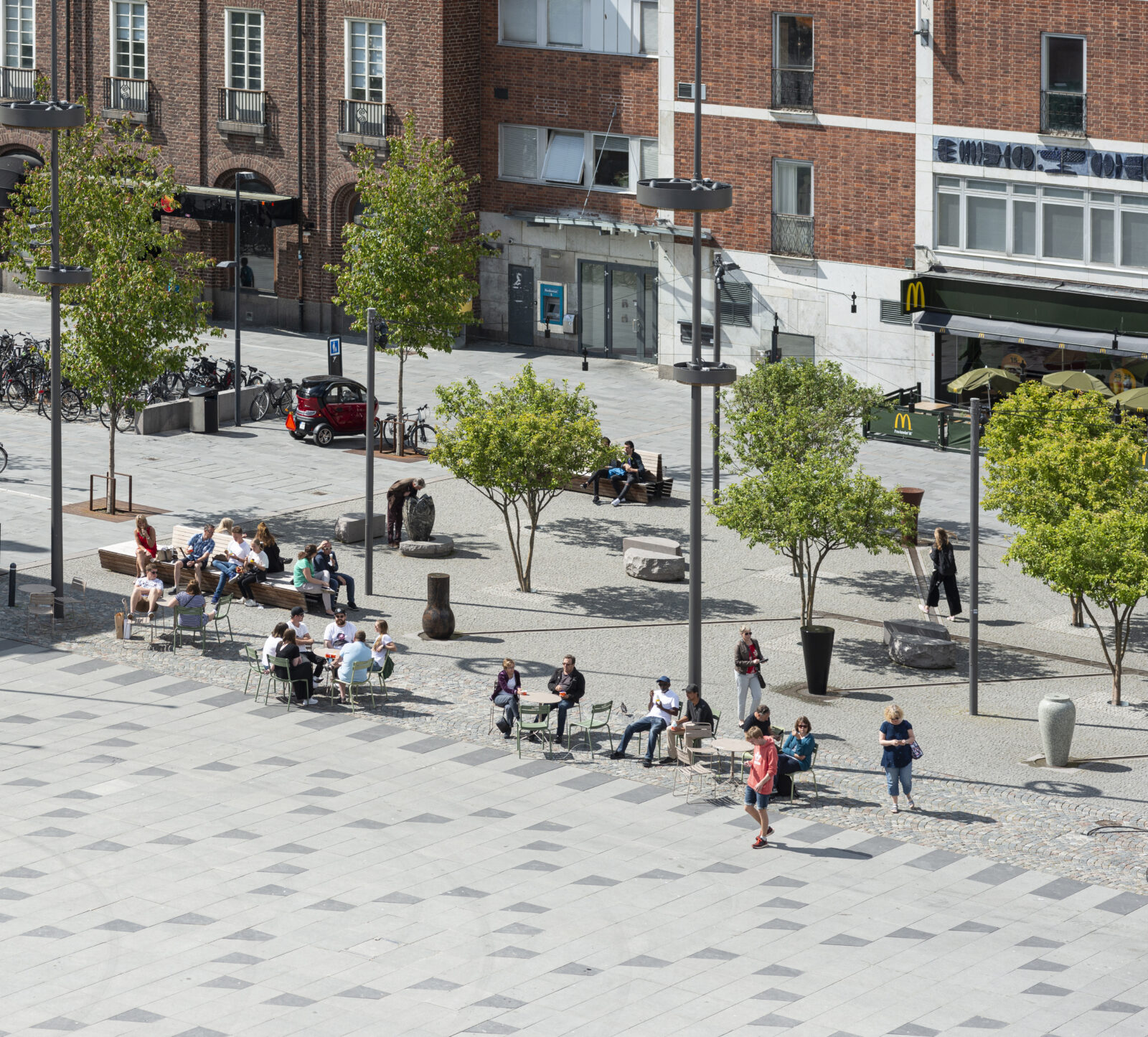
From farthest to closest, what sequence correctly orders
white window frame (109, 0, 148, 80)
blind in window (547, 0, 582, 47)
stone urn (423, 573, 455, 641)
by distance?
1. white window frame (109, 0, 148, 80)
2. blind in window (547, 0, 582, 47)
3. stone urn (423, 573, 455, 641)

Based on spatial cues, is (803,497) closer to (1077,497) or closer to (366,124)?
(1077,497)

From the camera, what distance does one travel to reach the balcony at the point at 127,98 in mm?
60625

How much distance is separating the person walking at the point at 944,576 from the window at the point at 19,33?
37.8 m

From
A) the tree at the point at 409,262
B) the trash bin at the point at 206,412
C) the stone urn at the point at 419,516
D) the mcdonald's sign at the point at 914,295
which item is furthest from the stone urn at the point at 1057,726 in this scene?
the trash bin at the point at 206,412

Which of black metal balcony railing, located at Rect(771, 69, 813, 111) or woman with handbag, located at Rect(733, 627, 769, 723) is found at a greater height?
black metal balcony railing, located at Rect(771, 69, 813, 111)

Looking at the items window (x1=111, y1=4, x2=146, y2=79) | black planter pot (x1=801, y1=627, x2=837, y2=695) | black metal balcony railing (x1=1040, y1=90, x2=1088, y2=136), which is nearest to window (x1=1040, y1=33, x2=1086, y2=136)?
black metal balcony railing (x1=1040, y1=90, x2=1088, y2=136)

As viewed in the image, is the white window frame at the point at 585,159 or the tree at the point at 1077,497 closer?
the tree at the point at 1077,497

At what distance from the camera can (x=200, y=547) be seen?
35250 millimetres

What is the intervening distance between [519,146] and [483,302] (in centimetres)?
440

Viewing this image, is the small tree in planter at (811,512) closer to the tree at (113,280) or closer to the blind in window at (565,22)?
the tree at (113,280)

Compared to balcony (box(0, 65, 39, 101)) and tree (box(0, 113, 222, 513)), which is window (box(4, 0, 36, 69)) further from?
tree (box(0, 113, 222, 513))

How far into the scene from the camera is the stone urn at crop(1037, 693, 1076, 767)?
2728 cm

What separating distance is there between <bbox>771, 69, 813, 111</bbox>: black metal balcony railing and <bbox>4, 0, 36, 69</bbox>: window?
79.6ft

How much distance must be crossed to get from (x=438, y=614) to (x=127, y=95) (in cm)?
3316
